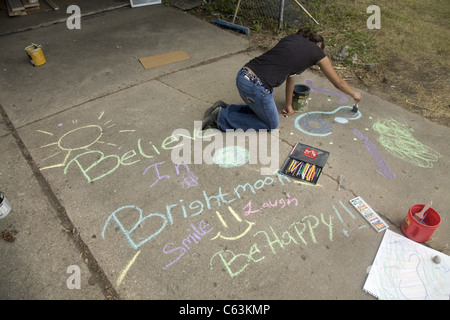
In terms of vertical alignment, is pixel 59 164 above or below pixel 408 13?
below

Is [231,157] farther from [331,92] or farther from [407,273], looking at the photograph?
[331,92]

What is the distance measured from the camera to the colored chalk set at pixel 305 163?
2.56m

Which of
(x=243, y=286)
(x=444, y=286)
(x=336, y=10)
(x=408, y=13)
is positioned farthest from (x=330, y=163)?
(x=408, y=13)

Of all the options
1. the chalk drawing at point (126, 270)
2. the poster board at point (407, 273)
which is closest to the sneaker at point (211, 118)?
the chalk drawing at point (126, 270)

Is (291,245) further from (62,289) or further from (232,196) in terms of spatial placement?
(62,289)

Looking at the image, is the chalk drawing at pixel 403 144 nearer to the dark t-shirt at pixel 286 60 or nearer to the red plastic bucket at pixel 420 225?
the red plastic bucket at pixel 420 225

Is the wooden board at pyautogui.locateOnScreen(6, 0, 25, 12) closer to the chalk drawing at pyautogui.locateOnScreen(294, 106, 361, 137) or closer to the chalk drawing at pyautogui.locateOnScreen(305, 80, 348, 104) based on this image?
the chalk drawing at pyautogui.locateOnScreen(305, 80, 348, 104)

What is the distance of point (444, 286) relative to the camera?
6.10 feet

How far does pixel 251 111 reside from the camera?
10.2 ft

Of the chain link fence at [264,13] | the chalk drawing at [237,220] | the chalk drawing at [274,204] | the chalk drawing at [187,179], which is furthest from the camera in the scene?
the chain link fence at [264,13]

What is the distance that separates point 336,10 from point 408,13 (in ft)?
5.42

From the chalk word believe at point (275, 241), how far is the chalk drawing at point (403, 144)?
3.99ft

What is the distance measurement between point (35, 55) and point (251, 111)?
3.41m

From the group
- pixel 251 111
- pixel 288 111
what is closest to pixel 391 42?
pixel 288 111
